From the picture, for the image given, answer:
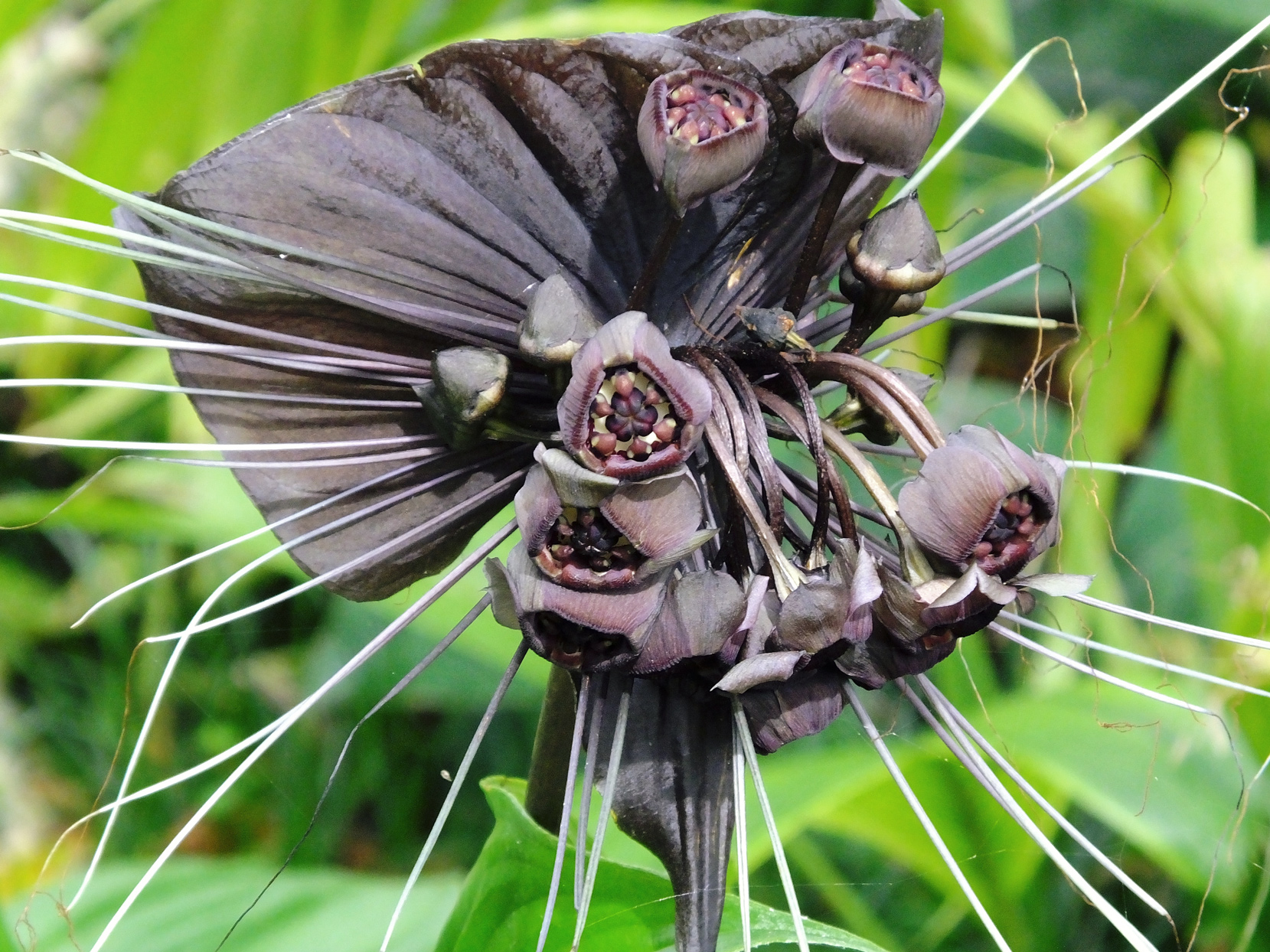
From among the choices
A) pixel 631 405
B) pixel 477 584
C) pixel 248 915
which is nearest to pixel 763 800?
pixel 631 405

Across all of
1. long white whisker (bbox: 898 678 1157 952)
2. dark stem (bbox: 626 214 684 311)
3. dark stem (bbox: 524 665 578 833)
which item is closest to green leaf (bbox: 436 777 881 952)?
dark stem (bbox: 524 665 578 833)

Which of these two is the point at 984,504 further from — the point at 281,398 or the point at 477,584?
the point at 477,584

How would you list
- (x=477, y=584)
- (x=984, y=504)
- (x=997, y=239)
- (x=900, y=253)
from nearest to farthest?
(x=984, y=504)
(x=900, y=253)
(x=997, y=239)
(x=477, y=584)

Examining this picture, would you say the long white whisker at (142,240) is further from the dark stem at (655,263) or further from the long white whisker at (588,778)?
the long white whisker at (588,778)

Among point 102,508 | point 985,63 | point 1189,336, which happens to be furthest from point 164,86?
point 1189,336

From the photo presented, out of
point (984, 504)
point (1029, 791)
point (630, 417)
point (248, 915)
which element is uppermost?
point (630, 417)

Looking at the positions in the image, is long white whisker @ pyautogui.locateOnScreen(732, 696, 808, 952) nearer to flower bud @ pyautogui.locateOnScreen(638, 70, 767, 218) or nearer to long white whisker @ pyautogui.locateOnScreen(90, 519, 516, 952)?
long white whisker @ pyautogui.locateOnScreen(90, 519, 516, 952)
